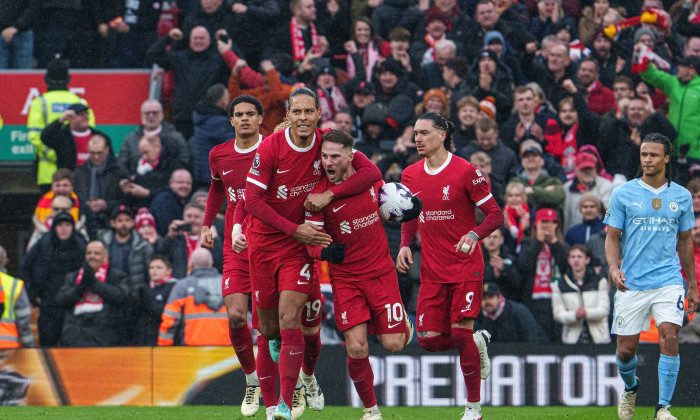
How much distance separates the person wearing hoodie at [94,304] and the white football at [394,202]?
5047mm

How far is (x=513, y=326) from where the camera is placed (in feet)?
40.9

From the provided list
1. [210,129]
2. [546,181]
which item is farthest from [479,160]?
[210,129]

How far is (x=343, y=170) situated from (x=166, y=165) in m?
6.54

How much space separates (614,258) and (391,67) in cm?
637

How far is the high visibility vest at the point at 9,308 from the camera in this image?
12766mm

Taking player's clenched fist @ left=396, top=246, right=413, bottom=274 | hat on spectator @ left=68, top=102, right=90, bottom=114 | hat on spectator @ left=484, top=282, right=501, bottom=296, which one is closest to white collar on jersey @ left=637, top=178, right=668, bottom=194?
player's clenched fist @ left=396, top=246, right=413, bottom=274

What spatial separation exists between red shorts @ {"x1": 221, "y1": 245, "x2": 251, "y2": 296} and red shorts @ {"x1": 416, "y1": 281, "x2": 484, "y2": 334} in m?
1.53

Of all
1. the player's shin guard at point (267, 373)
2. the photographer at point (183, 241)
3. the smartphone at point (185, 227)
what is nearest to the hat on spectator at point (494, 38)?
the photographer at point (183, 241)

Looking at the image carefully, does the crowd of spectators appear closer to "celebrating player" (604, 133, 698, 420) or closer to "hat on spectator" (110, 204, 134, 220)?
"hat on spectator" (110, 204, 134, 220)

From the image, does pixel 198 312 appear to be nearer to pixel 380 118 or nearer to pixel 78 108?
pixel 380 118

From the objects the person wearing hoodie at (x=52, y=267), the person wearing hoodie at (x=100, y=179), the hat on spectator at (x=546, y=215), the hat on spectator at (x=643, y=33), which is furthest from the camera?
the hat on spectator at (x=643, y=33)

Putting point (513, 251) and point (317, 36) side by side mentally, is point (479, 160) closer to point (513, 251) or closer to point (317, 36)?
point (513, 251)

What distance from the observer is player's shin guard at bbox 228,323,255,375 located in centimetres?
959

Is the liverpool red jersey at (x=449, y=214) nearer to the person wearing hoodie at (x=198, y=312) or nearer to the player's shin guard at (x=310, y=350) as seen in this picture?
the player's shin guard at (x=310, y=350)
